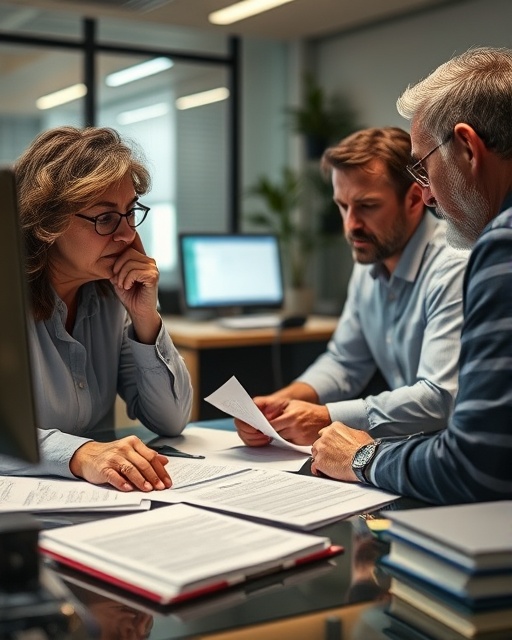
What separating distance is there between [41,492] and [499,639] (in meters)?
0.81

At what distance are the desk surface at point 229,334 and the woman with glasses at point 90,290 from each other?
193 centimetres

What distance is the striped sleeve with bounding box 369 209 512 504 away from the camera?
1.20 m

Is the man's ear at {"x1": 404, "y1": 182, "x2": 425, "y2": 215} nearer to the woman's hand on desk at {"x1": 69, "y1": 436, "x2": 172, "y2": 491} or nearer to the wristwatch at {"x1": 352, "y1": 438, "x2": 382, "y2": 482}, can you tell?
the wristwatch at {"x1": 352, "y1": 438, "x2": 382, "y2": 482}

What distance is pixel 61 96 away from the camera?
19.1 ft

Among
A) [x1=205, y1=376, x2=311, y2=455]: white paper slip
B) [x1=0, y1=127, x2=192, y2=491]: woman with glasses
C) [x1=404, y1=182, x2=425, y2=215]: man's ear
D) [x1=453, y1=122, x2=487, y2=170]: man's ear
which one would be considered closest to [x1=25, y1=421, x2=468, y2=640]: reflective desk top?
[x1=205, y1=376, x2=311, y2=455]: white paper slip

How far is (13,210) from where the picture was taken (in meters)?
1.05

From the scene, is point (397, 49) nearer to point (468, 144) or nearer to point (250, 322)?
point (250, 322)

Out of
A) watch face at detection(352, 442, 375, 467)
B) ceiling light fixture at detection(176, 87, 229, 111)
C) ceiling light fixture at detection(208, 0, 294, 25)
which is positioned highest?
ceiling light fixture at detection(208, 0, 294, 25)

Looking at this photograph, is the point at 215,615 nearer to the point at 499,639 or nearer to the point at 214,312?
the point at 499,639

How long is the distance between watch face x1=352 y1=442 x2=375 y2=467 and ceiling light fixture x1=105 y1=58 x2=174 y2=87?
4.95 m

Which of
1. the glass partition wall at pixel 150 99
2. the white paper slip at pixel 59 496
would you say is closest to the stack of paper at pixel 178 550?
the white paper slip at pixel 59 496

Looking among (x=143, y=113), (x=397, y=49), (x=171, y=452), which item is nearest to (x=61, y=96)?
(x=143, y=113)

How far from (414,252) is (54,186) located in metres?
0.97

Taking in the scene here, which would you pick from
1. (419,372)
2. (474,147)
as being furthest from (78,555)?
(419,372)
